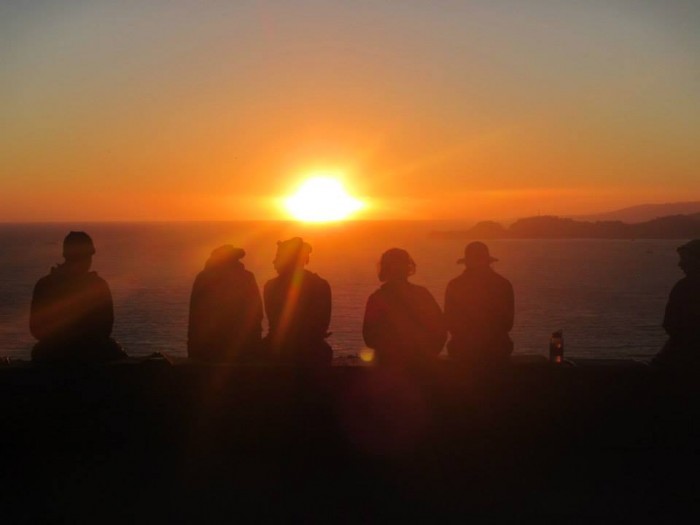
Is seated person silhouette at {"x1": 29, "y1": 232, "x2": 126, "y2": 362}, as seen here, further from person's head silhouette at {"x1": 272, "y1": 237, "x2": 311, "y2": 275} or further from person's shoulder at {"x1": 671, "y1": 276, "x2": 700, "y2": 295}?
person's shoulder at {"x1": 671, "y1": 276, "x2": 700, "y2": 295}

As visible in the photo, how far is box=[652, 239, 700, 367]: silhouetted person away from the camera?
22.7ft

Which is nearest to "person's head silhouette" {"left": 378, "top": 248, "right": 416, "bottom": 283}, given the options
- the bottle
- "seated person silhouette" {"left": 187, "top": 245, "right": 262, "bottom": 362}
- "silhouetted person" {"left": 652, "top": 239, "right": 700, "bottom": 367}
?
"seated person silhouette" {"left": 187, "top": 245, "right": 262, "bottom": 362}

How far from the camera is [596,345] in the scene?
53281 mm

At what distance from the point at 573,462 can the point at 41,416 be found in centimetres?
387

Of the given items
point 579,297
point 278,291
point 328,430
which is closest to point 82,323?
point 278,291

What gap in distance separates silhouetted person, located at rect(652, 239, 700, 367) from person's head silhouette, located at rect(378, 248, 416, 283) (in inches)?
82.8

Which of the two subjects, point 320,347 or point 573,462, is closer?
point 573,462

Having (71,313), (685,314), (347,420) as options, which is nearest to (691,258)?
(685,314)

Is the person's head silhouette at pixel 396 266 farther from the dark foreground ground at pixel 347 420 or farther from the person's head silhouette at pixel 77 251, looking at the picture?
the person's head silhouette at pixel 77 251

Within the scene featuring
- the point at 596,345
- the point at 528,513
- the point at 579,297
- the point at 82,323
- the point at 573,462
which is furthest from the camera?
the point at 579,297

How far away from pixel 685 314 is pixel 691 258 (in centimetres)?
47

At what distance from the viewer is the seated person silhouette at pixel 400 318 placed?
6.83 m

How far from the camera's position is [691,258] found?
713 centimetres

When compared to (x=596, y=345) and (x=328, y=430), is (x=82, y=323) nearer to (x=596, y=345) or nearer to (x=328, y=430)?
(x=328, y=430)
